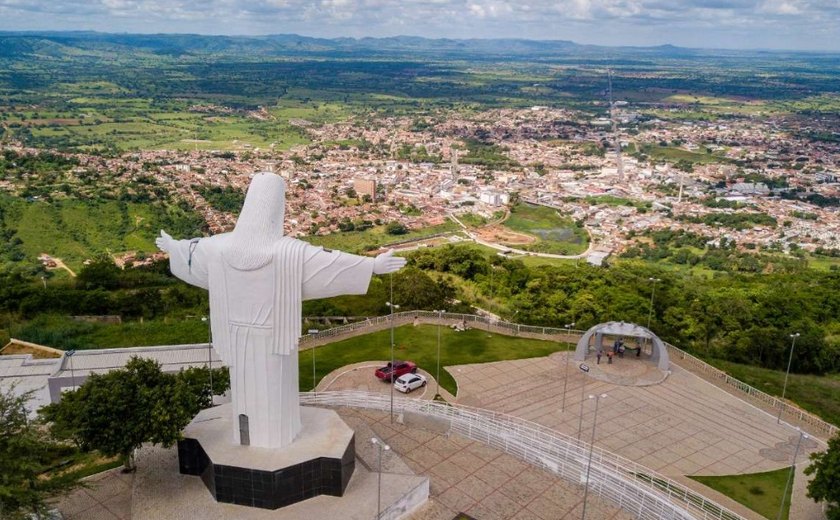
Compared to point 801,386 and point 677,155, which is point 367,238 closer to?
point 801,386

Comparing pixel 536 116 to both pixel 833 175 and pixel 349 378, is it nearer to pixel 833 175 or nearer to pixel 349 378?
pixel 833 175

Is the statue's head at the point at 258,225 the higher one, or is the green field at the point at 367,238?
the statue's head at the point at 258,225

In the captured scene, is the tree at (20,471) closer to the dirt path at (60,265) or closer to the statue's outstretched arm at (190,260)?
the statue's outstretched arm at (190,260)

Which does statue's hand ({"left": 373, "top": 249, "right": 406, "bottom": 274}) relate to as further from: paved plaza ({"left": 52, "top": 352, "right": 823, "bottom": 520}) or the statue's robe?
paved plaza ({"left": 52, "top": 352, "right": 823, "bottom": 520})

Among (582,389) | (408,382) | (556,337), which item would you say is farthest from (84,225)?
(582,389)

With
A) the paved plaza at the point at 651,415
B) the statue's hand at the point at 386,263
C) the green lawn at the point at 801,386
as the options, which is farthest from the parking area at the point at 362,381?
the green lawn at the point at 801,386

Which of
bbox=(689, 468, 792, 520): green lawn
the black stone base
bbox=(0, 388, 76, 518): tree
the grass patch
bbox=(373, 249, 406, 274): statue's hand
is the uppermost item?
bbox=(373, 249, 406, 274): statue's hand

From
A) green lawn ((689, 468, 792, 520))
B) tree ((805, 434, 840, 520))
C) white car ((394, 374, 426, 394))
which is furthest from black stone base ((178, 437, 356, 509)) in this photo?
tree ((805, 434, 840, 520))
